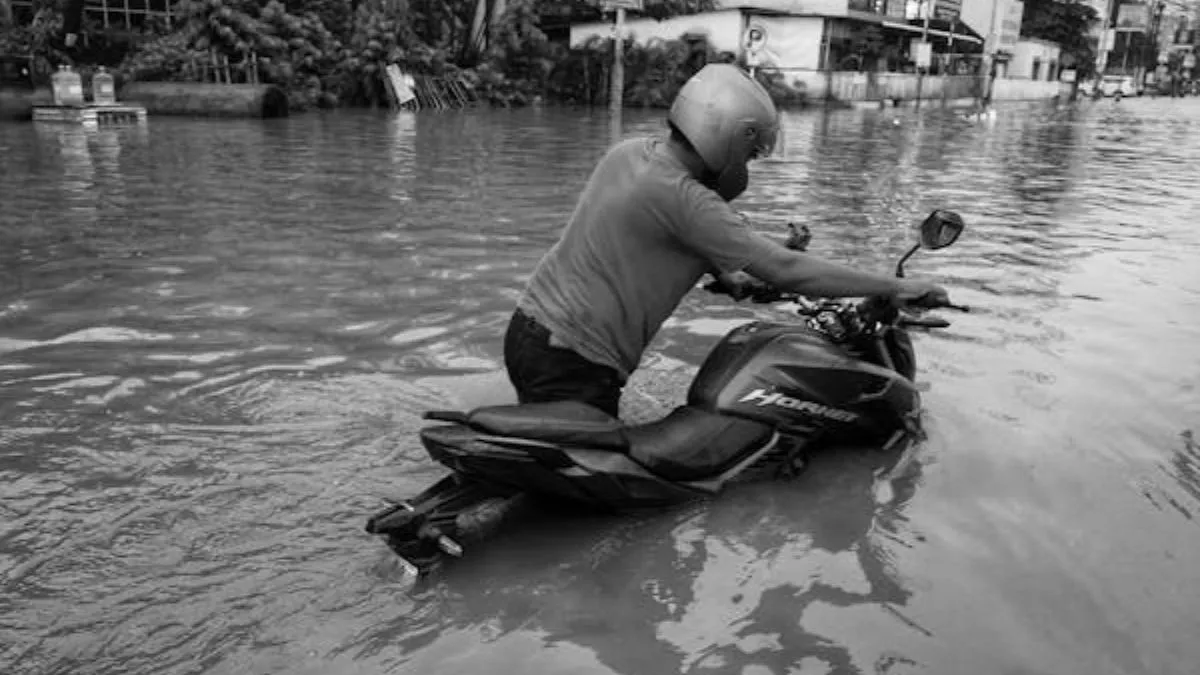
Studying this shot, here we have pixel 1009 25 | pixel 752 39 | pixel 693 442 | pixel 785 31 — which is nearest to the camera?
pixel 693 442

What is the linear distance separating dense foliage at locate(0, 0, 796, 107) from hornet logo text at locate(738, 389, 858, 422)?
71.2ft

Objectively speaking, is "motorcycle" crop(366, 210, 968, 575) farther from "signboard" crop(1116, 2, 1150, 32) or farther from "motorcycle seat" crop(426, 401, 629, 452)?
"signboard" crop(1116, 2, 1150, 32)

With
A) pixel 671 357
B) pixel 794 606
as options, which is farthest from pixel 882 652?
pixel 671 357

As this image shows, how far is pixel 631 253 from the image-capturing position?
3.48m

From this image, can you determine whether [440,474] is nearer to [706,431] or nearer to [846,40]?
[706,431]

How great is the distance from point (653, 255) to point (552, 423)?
28.4 inches

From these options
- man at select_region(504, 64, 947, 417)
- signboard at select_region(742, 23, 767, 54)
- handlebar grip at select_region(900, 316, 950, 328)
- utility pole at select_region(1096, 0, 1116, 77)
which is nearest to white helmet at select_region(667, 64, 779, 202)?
man at select_region(504, 64, 947, 417)

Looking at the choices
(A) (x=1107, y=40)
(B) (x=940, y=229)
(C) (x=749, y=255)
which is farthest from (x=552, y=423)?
(A) (x=1107, y=40)

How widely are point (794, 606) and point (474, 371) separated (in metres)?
2.64

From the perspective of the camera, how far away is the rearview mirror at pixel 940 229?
3.77m

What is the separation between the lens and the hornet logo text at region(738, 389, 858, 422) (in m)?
3.75

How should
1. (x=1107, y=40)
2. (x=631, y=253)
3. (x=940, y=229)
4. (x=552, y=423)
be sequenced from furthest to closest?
(x=1107, y=40), (x=940, y=229), (x=631, y=253), (x=552, y=423)

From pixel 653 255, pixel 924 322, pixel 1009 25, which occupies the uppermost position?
pixel 1009 25

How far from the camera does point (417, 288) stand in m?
6.95
